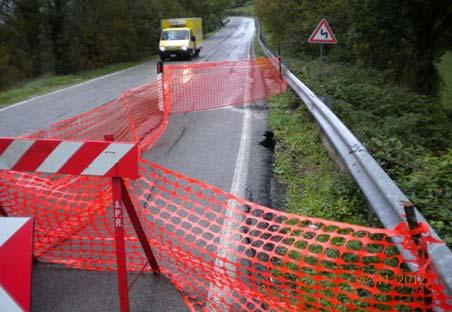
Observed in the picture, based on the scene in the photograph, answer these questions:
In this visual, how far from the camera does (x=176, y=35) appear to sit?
28.0 metres

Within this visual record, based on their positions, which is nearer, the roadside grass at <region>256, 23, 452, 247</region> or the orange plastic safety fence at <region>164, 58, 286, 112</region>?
the roadside grass at <region>256, 23, 452, 247</region>

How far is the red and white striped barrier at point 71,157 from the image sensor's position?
2.69 metres

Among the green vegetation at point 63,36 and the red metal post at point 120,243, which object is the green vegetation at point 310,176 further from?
the green vegetation at point 63,36

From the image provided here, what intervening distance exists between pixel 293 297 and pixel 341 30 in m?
19.7

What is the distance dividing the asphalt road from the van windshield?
13.8 metres

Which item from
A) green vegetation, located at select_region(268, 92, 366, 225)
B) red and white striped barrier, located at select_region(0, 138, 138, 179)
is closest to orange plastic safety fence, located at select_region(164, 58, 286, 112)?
green vegetation, located at select_region(268, 92, 366, 225)

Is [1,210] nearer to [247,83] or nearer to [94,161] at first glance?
[94,161]

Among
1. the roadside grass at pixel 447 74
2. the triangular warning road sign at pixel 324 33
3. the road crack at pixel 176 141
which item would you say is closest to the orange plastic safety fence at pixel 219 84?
the triangular warning road sign at pixel 324 33

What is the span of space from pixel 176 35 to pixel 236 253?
88.4 ft

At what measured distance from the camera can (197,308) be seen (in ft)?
9.77

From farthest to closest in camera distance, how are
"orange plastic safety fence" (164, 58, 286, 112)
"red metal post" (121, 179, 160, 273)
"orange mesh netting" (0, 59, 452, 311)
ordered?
"orange plastic safety fence" (164, 58, 286, 112)
"red metal post" (121, 179, 160, 273)
"orange mesh netting" (0, 59, 452, 311)

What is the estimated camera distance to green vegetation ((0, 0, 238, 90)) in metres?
23.8

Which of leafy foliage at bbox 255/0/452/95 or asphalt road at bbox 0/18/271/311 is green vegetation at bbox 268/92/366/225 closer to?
asphalt road at bbox 0/18/271/311

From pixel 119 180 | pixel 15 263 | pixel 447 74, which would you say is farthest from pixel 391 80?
pixel 447 74
